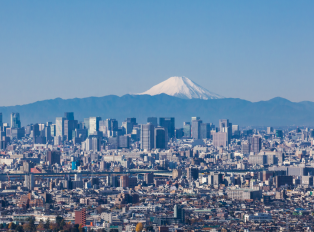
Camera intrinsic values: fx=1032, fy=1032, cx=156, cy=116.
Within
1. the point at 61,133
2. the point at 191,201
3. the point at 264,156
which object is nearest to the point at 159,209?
the point at 191,201

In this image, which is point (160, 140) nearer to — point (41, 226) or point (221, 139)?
point (221, 139)

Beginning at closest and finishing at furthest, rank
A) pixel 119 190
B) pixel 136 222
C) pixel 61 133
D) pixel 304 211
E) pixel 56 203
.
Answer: pixel 136 222 → pixel 304 211 → pixel 56 203 → pixel 119 190 → pixel 61 133

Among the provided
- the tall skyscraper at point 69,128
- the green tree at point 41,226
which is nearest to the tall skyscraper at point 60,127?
the tall skyscraper at point 69,128

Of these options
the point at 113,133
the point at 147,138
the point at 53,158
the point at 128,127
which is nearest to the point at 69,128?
the point at 113,133

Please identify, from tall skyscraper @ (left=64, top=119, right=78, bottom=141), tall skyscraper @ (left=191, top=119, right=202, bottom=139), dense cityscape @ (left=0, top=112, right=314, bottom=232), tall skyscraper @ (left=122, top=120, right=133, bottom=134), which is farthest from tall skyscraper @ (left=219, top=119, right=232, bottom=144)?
tall skyscraper @ (left=64, top=119, right=78, bottom=141)

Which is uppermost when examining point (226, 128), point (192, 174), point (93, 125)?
point (93, 125)

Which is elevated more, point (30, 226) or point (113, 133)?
point (113, 133)

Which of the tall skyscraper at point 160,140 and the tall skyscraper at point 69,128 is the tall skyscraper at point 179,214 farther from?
the tall skyscraper at point 69,128

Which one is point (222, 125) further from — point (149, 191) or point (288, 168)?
point (149, 191)

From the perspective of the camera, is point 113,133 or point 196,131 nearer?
point 113,133
